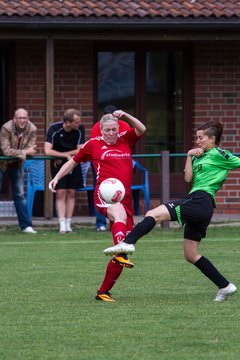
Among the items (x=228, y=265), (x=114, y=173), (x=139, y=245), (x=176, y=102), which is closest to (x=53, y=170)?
(x=139, y=245)

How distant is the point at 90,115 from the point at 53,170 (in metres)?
2.58

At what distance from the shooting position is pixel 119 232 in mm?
9961

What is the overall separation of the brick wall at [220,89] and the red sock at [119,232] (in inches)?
402

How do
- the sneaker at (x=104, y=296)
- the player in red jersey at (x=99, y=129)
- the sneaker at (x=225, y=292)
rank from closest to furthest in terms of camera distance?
the sneaker at (x=225, y=292) → the sneaker at (x=104, y=296) → the player in red jersey at (x=99, y=129)

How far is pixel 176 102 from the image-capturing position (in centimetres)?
2031

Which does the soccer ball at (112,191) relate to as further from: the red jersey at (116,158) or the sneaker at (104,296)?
the sneaker at (104,296)

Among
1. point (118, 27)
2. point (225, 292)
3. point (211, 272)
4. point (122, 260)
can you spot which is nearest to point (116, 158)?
point (122, 260)

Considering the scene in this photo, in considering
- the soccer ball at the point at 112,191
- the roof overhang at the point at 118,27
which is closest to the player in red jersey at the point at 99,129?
the soccer ball at the point at 112,191

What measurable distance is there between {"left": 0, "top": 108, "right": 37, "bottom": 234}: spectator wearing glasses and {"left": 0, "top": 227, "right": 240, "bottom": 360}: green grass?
170 centimetres

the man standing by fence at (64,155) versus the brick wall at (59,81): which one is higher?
the brick wall at (59,81)

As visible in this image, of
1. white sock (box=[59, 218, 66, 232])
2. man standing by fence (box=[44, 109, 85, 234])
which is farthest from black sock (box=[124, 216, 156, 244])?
white sock (box=[59, 218, 66, 232])

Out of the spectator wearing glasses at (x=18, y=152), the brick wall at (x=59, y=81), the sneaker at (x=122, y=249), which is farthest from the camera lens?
Result: the brick wall at (x=59, y=81)

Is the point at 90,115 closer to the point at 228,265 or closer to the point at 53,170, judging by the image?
the point at 53,170

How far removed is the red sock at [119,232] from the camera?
32.6 feet
